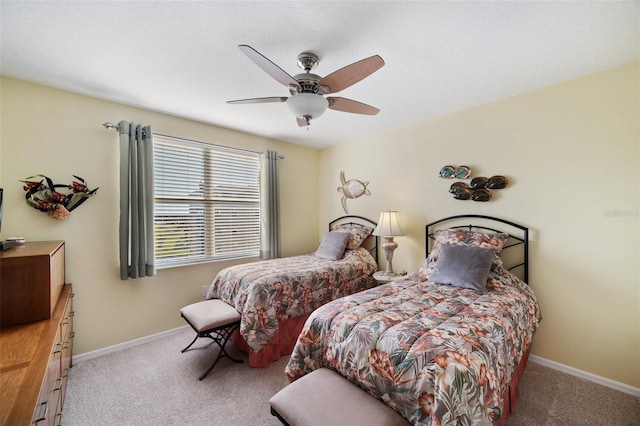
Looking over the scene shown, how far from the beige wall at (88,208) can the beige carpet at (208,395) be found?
42 centimetres

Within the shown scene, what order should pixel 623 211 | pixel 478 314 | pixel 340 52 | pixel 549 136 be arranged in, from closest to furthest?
pixel 478 314, pixel 340 52, pixel 623 211, pixel 549 136

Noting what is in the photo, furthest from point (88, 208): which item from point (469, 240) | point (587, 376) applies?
point (587, 376)

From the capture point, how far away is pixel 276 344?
8.28 ft

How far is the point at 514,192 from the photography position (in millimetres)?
2578

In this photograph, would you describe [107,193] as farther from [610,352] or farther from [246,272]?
[610,352]

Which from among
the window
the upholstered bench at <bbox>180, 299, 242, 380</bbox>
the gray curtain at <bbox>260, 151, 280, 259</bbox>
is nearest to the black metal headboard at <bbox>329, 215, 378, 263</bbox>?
the gray curtain at <bbox>260, 151, 280, 259</bbox>

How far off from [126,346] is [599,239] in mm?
4510

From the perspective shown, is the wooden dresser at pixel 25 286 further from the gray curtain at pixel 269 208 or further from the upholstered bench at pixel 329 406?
the gray curtain at pixel 269 208

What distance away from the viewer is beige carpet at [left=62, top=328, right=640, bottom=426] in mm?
1780

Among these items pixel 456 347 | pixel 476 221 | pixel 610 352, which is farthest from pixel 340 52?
pixel 610 352

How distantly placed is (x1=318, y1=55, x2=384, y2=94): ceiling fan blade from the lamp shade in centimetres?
184

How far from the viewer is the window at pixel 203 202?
3.10m

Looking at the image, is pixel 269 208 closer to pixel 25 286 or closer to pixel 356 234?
pixel 356 234

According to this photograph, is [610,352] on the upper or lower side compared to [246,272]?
lower
